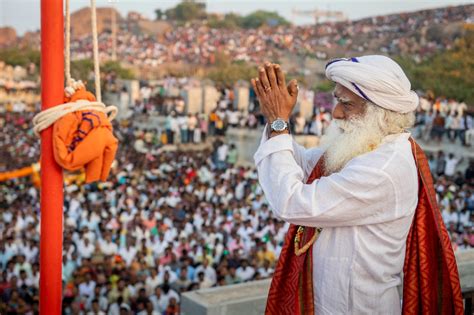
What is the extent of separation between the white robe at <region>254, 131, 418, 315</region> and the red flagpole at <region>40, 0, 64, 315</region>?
0.60m

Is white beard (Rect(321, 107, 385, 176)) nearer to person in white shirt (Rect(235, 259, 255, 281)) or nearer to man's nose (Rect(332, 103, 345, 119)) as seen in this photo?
man's nose (Rect(332, 103, 345, 119))

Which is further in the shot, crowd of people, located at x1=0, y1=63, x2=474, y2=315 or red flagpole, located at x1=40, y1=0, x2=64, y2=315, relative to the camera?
crowd of people, located at x1=0, y1=63, x2=474, y2=315

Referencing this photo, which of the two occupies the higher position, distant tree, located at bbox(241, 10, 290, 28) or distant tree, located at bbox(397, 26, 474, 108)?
distant tree, located at bbox(241, 10, 290, 28)

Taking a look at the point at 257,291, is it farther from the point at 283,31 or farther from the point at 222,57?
the point at 283,31

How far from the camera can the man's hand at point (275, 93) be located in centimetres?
174

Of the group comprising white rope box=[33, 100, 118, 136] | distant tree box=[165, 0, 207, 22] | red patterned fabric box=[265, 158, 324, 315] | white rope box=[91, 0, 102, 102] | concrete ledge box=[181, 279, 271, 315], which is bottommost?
concrete ledge box=[181, 279, 271, 315]

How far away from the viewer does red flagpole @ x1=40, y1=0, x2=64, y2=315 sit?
5.72 ft

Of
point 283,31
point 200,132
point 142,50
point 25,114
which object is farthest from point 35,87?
point 283,31

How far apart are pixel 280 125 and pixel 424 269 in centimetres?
60

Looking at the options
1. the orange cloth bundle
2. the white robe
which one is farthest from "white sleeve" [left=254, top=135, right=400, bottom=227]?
the orange cloth bundle

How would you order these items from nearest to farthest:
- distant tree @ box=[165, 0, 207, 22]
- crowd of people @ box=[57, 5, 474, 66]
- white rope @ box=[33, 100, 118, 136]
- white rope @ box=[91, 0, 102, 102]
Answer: white rope @ box=[33, 100, 118, 136] → white rope @ box=[91, 0, 102, 102] → crowd of people @ box=[57, 5, 474, 66] → distant tree @ box=[165, 0, 207, 22]

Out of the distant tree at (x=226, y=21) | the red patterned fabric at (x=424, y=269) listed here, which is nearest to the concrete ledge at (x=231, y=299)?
the red patterned fabric at (x=424, y=269)

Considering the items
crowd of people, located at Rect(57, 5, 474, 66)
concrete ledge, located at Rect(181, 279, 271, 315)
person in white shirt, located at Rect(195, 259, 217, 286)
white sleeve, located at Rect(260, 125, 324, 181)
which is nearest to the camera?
white sleeve, located at Rect(260, 125, 324, 181)

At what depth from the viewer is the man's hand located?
1.74m
